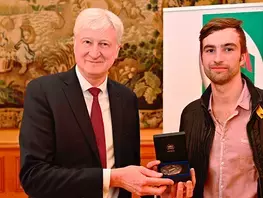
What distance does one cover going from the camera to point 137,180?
1.55 metres

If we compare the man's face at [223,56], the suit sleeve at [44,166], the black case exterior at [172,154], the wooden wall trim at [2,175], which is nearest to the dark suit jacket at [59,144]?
the suit sleeve at [44,166]

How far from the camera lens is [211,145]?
5.95ft

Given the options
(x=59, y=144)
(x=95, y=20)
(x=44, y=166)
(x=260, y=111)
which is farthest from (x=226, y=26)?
(x=44, y=166)

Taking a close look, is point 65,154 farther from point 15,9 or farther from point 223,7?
point 15,9

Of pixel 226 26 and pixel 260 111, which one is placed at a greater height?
pixel 226 26

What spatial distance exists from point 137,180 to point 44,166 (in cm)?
38

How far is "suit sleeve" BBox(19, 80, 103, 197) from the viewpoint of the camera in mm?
1520

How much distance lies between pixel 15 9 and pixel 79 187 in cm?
210

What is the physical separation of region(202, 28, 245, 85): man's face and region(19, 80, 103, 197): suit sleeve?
0.75 metres

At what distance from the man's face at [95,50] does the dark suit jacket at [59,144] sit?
0.09 meters

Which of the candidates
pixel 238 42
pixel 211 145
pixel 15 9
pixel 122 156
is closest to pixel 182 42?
pixel 238 42

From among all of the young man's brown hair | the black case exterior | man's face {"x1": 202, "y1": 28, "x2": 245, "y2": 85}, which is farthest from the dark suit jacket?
the young man's brown hair

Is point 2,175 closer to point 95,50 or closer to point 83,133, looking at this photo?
point 83,133

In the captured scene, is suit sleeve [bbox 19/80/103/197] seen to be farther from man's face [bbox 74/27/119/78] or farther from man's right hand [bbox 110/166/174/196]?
man's face [bbox 74/27/119/78]
